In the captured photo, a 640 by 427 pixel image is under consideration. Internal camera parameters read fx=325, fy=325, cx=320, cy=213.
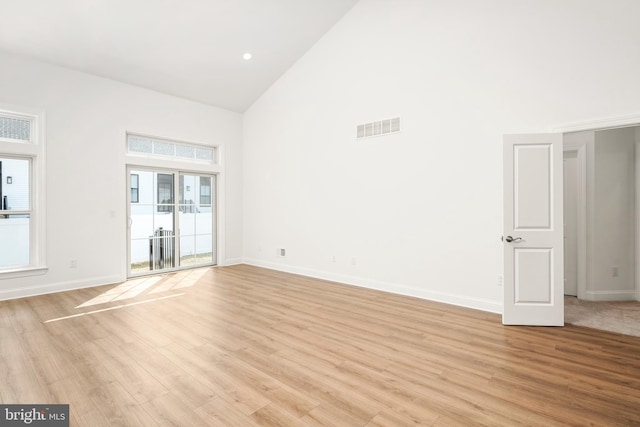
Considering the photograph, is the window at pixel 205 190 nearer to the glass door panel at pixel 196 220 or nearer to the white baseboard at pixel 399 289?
the glass door panel at pixel 196 220

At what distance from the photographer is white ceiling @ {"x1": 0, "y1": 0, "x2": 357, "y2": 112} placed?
14.3ft

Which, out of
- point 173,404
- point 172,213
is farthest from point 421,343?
point 172,213

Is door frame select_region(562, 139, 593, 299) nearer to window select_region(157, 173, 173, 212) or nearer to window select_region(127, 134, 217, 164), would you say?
window select_region(127, 134, 217, 164)

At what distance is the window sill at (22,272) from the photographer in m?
4.63

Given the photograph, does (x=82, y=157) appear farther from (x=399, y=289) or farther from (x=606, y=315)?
(x=606, y=315)

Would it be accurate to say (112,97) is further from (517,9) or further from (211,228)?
(517,9)

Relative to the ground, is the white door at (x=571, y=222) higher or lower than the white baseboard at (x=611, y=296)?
higher

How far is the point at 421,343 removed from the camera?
→ 10.2 ft

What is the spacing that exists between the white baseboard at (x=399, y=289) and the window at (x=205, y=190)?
1992 millimetres

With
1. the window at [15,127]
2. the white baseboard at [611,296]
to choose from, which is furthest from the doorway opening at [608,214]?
the window at [15,127]

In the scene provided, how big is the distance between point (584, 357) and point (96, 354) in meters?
4.26

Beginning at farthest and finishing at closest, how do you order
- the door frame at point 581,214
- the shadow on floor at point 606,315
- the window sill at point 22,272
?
1. the door frame at point 581,214
2. the window sill at point 22,272
3. the shadow on floor at point 606,315

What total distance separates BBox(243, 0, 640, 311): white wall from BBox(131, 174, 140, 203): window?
267 cm

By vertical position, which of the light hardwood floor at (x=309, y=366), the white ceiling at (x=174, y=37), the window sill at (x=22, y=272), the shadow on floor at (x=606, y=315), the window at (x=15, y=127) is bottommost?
the shadow on floor at (x=606, y=315)
